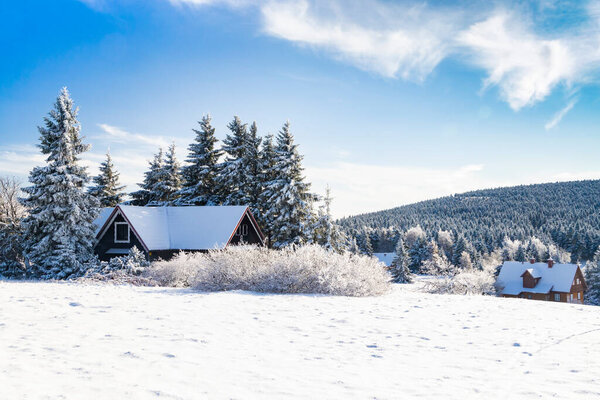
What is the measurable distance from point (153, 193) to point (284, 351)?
1384 inches

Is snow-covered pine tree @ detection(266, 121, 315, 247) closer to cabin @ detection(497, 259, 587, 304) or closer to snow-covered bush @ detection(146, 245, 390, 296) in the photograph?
snow-covered bush @ detection(146, 245, 390, 296)

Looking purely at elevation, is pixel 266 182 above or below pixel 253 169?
below

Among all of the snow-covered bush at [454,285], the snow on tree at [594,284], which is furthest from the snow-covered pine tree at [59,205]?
the snow on tree at [594,284]

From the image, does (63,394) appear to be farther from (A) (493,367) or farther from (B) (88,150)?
(B) (88,150)

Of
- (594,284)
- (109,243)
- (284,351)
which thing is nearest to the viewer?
(284,351)

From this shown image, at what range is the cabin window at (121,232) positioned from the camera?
24828mm

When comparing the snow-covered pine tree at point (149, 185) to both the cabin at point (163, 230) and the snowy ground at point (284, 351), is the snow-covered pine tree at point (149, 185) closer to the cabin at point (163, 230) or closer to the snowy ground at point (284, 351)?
the cabin at point (163, 230)

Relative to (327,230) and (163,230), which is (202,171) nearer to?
(163,230)

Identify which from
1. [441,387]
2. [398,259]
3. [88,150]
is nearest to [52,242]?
[88,150]

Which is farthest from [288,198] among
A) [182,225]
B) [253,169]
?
[182,225]

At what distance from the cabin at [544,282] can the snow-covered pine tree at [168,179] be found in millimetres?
42871

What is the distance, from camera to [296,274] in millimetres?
14234

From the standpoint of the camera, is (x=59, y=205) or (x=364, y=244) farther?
(x=364, y=244)

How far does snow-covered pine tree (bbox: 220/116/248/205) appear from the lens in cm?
3403
